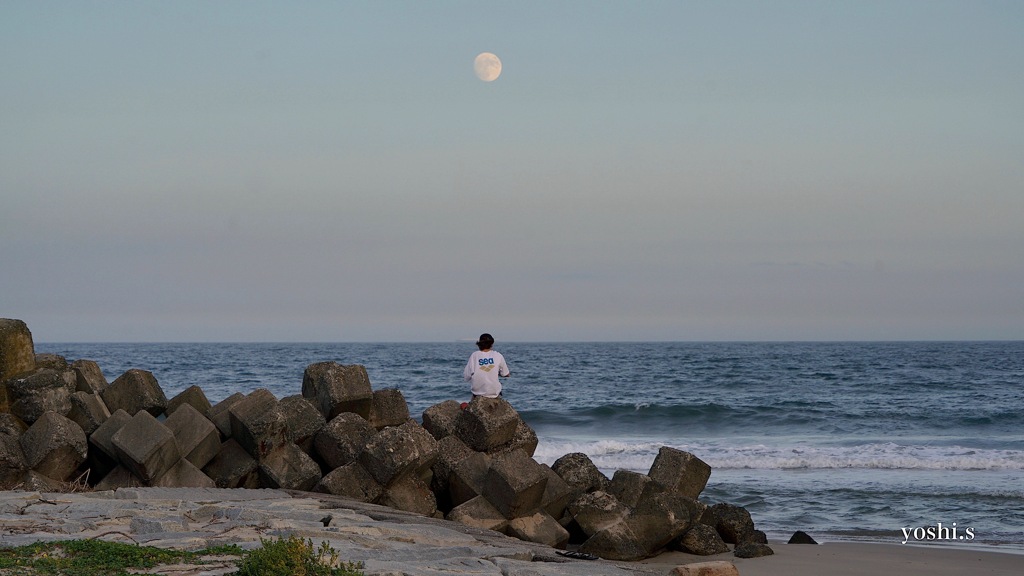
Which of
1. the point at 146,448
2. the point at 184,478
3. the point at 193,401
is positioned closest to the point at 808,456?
the point at 193,401

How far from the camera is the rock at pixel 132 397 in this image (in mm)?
9836

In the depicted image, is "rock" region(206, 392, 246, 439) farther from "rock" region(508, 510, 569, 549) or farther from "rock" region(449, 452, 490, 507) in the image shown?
"rock" region(508, 510, 569, 549)

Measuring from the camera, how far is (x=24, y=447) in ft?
27.7

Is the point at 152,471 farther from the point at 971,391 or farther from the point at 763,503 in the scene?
the point at 971,391

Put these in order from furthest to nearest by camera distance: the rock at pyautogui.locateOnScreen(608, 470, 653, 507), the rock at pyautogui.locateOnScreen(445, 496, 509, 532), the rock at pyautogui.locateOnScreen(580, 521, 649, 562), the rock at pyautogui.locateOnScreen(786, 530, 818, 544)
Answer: the rock at pyautogui.locateOnScreen(786, 530, 818, 544), the rock at pyautogui.locateOnScreen(608, 470, 653, 507), the rock at pyautogui.locateOnScreen(580, 521, 649, 562), the rock at pyautogui.locateOnScreen(445, 496, 509, 532)

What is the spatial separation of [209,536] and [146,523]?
657 mm

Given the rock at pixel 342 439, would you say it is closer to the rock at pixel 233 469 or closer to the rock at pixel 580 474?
the rock at pixel 233 469

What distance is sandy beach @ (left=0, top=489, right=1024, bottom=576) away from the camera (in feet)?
19.1

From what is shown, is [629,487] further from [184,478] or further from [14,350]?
[14,350]

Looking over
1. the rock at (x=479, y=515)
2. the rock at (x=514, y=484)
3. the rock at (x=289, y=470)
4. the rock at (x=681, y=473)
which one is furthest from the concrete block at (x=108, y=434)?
the rock at (x=681, y=473)

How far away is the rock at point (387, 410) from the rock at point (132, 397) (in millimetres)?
2339

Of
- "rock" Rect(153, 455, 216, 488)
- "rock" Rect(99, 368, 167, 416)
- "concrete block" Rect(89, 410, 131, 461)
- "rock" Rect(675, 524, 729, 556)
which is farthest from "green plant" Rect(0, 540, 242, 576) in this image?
"rock" Rect(675, 524, 729, 556)

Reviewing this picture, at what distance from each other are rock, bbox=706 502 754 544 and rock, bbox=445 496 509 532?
263 cm

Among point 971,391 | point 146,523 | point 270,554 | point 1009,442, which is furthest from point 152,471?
point 971,391
